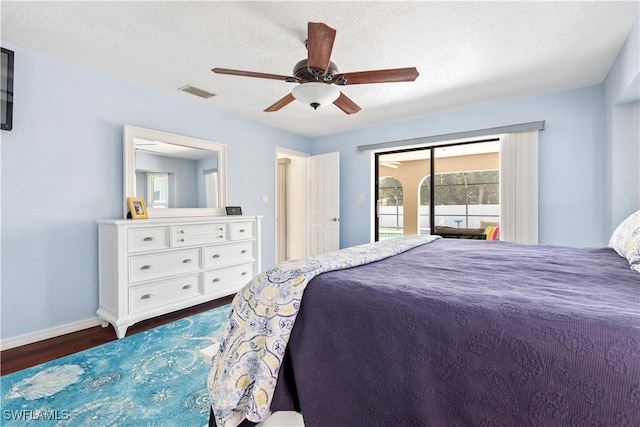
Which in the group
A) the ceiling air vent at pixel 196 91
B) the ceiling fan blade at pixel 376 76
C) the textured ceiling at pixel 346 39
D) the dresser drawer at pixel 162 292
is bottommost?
the dresser drawer at pixel 162 292

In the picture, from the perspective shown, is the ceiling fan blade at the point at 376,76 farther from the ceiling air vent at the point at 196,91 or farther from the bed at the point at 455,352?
the ceiling air vent at the point at 196,91

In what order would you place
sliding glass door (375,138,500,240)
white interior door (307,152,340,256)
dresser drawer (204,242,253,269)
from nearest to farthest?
dresser drawer (204,242,253,269) < sliding glass door (375,138,500,240) < white interior door (307,152,340,256)

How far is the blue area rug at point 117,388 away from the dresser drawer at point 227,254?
3.10 ft

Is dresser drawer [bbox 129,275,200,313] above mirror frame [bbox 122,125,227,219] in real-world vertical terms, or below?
below

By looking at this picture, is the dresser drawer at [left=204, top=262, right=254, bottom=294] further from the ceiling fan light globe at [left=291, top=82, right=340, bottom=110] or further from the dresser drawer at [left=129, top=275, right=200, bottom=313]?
the ceiling fan light globe at [left=291, top=82, right=340, bottom=110]

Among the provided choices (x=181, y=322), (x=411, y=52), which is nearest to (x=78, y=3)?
(x=411, y=52)

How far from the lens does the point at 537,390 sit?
2.29ft

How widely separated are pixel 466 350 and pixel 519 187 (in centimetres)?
326

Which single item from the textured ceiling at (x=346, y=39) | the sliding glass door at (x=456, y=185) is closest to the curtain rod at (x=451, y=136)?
the sliding glass door at (x=456, y=185)

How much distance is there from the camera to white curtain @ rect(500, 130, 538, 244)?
3.30 meters

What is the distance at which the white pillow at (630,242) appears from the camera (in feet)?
4.30

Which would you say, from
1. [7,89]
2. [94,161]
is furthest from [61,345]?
[7,89]

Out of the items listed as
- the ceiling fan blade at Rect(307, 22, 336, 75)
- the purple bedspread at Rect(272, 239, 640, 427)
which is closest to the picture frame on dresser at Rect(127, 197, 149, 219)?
the ceiling fan blade at Rect(307, 22, 336, 75)

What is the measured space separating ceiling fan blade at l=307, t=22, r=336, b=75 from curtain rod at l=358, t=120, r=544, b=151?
245cm
